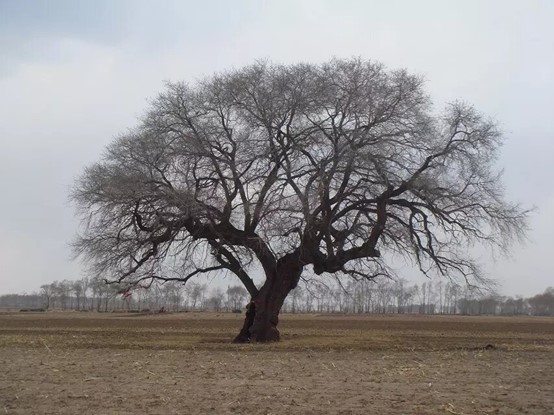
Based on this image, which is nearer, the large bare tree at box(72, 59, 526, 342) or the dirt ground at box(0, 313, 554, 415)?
the dirt ground at box(0, 313, 554, 415)

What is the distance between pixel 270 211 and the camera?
24.4 meters

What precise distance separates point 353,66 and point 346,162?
12.8 feet

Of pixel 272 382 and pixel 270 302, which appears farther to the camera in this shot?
pixel 270 302

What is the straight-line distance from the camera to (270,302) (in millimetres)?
26969

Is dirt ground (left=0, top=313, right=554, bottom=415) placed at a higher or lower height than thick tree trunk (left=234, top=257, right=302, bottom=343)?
lower

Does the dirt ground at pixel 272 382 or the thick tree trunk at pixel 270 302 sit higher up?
the thick tree trunk at pixel 270 302

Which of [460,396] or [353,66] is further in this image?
[353,66]

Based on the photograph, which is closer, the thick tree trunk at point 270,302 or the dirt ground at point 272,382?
the dirt ground at point 272,382

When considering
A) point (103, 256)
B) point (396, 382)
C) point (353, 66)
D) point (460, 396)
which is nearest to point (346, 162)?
point (353, 66)

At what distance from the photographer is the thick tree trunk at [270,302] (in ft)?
87.0

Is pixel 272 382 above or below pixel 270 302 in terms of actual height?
below

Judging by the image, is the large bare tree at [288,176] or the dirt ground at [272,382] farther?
the large bare tree at [288,176]

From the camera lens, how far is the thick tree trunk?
26531 millimetres

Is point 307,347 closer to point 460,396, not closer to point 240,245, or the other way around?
point 240,245
